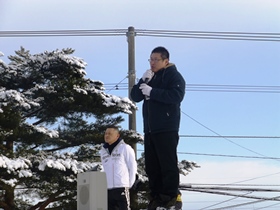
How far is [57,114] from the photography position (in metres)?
12.0

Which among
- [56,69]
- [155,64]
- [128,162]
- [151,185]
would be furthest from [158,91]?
[56,69]

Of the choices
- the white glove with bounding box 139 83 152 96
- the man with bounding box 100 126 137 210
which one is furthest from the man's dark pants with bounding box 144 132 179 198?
the man with bounding box 100 126 137 210

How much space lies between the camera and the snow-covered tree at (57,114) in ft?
35.0

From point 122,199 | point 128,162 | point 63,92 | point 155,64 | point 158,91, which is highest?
point 63,92

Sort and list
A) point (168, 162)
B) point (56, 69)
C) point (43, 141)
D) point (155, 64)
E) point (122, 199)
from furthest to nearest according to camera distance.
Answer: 1. point (56, 69)
2. point (43, 141)
3. point (122, 199)
4. point (155, 64)
5. point (168, 162)

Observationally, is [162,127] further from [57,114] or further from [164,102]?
[57,114]

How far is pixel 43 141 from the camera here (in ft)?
36.2

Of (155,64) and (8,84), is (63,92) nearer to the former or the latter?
(8,84)

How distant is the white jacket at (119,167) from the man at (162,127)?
1.03 meters

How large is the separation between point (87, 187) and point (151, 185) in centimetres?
67

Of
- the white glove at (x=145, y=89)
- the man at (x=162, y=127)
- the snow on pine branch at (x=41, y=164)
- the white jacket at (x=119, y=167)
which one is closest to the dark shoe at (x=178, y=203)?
the man at (x=162, y=127)

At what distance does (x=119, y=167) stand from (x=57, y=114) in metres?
6.63

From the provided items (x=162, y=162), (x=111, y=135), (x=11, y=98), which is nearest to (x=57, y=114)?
(x=11, y=98)

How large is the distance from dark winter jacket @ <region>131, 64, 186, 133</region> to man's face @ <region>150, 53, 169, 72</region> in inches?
1.5
